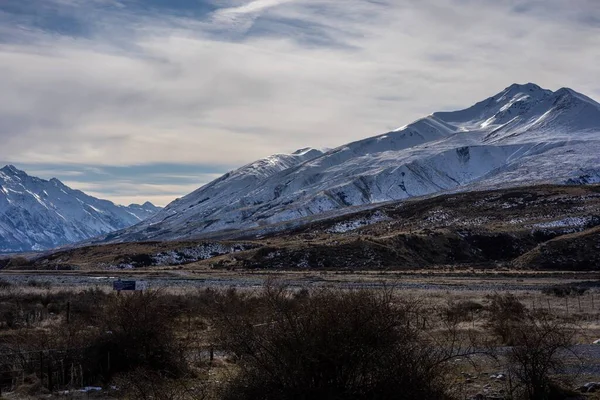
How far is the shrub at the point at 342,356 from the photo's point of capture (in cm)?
1249

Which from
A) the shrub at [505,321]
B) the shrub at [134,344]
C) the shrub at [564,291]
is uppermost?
the shrub at [134,344]

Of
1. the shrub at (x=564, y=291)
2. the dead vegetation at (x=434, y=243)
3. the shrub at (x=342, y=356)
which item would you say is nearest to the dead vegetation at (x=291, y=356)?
the shrub at (x=342, y=356)

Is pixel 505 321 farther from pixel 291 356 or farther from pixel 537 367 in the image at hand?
pixel 291 356

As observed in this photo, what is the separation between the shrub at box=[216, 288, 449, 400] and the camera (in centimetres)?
1249

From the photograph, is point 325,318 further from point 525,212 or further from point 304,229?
point 304,229

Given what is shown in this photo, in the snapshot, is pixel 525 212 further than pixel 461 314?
Yes

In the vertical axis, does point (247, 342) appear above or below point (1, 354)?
above

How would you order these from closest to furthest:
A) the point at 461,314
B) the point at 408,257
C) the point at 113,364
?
the point at 113,364
the point at 461,314
the point at 408,257

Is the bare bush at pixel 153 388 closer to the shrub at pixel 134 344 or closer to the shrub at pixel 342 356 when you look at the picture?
the shrub at pixel 134 344

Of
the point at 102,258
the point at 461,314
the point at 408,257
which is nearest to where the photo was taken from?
the point at 461,314

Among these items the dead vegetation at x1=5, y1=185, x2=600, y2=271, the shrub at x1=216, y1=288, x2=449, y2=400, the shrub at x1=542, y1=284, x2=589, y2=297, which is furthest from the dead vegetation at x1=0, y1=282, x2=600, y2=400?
the dead vegetation at x1=5, y1=185, x2=600, y2=271

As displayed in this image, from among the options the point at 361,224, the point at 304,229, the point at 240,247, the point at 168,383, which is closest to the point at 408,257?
the point at 240,247

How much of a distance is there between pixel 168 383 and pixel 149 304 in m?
4.54

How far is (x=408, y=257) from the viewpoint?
10112cm
